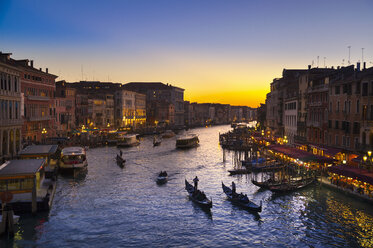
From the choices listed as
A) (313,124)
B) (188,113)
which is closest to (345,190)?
(313,124)

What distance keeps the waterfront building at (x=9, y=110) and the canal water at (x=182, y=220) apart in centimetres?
761

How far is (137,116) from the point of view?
111 meters

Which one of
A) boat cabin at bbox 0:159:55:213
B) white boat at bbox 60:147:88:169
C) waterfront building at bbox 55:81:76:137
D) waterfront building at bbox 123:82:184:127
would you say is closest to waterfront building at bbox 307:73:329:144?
white boat at bbox 60:147:88:169

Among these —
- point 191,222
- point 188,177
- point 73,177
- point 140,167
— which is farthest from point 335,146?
point 73,177

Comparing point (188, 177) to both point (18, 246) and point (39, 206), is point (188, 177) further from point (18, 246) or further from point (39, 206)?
point (18, 246)

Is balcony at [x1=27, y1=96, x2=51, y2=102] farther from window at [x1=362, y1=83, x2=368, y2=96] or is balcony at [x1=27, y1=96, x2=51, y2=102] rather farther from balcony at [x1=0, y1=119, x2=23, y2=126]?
window at [x1=362, y1=83, x2=368, y2=96]

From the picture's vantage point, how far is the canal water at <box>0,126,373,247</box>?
61.9 ft

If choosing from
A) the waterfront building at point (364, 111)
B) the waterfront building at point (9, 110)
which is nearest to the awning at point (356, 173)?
the waterfront building at point (364, 111)

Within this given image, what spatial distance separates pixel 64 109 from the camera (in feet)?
224

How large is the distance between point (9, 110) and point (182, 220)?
23.0 m

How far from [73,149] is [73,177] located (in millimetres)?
5981

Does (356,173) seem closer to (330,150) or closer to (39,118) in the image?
(330,150)

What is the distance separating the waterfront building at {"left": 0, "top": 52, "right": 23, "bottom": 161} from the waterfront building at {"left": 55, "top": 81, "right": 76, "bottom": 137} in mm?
26145

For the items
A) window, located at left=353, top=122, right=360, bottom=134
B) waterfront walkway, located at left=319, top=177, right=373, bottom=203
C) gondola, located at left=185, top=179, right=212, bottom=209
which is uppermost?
window, located at left=353, top=122, right=360, bottom=134
